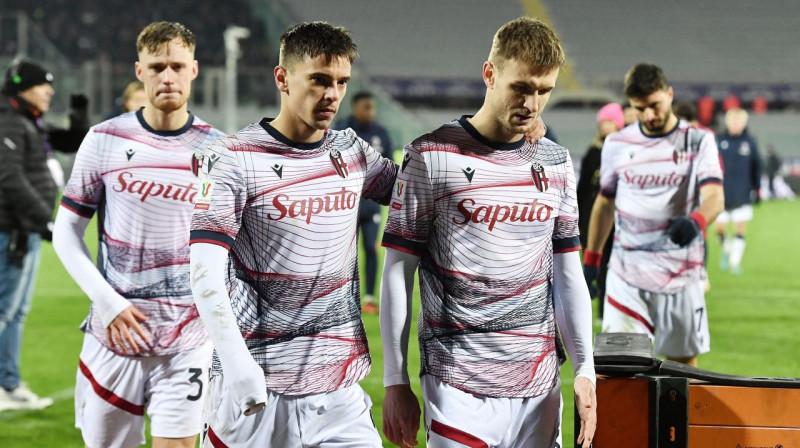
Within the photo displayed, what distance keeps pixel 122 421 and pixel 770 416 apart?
230 centimetres

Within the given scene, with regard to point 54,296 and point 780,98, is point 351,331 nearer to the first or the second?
point 54,296

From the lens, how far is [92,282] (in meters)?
3.57

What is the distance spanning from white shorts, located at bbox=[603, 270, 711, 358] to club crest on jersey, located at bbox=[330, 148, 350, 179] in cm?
310

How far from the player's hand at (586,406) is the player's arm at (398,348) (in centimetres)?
45

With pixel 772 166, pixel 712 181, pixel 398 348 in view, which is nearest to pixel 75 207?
pixel 398 348

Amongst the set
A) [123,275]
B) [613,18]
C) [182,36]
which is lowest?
[123,275]

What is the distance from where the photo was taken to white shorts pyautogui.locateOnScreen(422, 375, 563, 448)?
2.90m

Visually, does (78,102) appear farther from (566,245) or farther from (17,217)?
(566,245)

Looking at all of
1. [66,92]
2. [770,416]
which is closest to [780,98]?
Result: [66,92]

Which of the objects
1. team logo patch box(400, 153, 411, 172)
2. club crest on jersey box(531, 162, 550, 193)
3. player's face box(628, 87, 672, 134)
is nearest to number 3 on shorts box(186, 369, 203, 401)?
team logo patch box(400, 153, 411, 172)

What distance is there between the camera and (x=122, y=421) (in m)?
3.90

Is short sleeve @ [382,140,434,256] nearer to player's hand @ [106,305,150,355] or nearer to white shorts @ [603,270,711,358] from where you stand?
player's hand @ [106,305,150,355]

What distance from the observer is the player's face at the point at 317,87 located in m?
2.74

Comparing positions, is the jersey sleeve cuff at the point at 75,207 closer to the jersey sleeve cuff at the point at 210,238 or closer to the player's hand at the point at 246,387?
the jersey sleeve cuff at the point at 210,238
